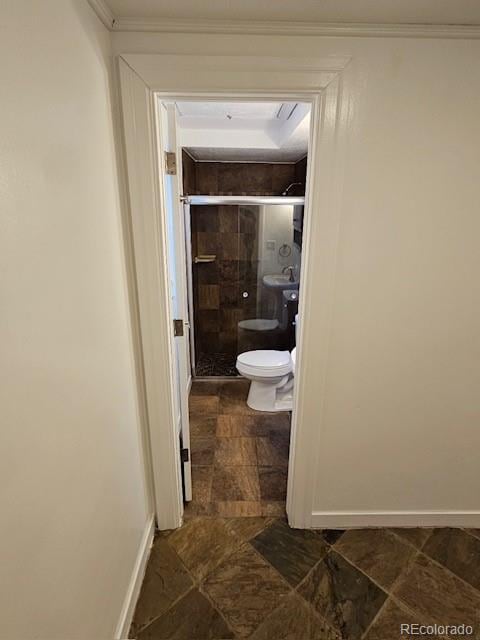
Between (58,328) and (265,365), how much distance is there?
1.97 m

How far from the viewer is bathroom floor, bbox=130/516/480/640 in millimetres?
1239

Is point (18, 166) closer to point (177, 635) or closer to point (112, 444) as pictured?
point (112, 444)

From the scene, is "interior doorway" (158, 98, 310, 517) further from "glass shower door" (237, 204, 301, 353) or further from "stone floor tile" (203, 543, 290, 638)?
"stone floor tile" (203, 543, 290, 638)

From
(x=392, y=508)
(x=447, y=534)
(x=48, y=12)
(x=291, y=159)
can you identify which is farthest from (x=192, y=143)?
(x=447, y=534)

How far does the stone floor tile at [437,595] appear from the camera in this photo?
4.16 ft

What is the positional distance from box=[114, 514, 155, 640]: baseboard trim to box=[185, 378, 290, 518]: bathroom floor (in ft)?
0.84

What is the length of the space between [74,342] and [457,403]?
5.37 feet

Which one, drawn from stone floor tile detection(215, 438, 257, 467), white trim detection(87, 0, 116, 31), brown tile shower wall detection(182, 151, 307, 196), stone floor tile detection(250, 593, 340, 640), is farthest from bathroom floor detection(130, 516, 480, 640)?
brown tile shower wall detection(182, 151, 307, 196)

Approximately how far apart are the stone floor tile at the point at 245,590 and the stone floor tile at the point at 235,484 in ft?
1.09

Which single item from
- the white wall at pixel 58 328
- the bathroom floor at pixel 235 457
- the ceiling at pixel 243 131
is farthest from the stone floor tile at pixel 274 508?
the ceiling at pixel 243 131

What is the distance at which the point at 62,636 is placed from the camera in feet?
2.60

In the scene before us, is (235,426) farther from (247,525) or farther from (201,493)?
(247,525)

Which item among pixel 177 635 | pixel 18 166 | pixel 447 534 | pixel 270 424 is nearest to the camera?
pixel 18 166

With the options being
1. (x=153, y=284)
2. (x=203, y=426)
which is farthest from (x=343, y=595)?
(x=153, y=284)
